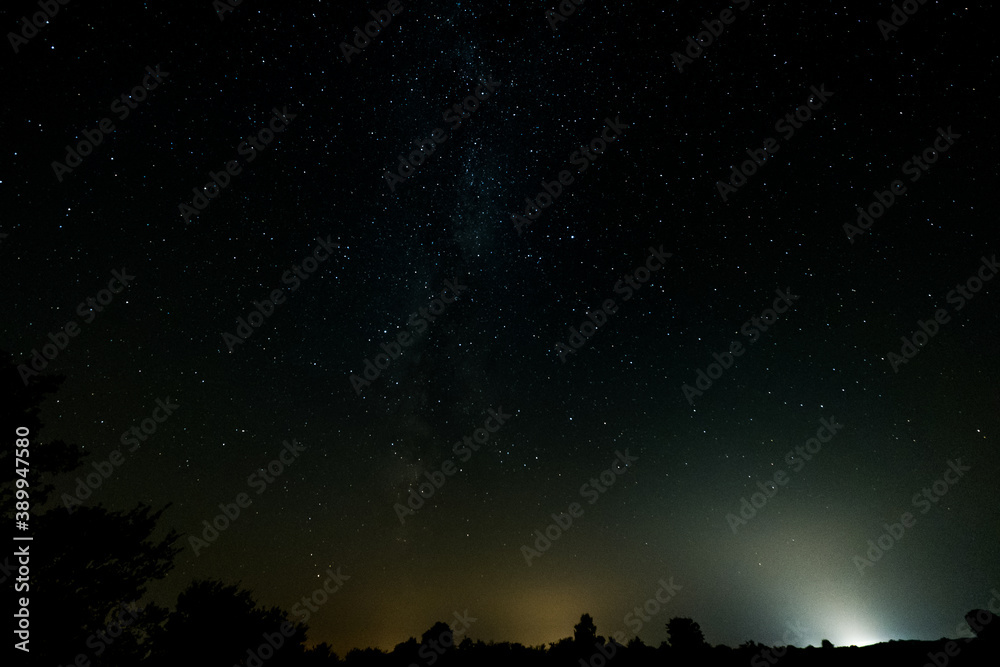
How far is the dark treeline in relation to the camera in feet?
30.2

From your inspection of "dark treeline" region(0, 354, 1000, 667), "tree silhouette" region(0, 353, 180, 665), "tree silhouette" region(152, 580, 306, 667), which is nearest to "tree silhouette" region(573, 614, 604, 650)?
"dark treeline" region(0, 354, 1000, 667)

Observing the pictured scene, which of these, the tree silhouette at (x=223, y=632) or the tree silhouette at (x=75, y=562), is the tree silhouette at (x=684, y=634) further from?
the tree silhouette at (x=75, y=562)

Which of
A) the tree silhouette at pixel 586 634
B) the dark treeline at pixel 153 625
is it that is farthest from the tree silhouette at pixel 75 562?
the tree silhouette at pixel 586 634

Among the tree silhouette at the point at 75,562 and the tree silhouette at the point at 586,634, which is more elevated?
the tree silhouette at the point at 75,562

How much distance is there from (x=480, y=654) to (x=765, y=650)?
26.6 ft

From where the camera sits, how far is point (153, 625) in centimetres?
1127

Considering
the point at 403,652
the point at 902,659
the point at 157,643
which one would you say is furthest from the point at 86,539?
the point at 902,659

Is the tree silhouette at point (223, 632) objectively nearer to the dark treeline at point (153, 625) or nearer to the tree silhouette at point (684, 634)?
the dark treeline at point (153, 625)

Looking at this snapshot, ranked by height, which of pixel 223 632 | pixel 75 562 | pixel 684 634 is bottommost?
pixel 684 634

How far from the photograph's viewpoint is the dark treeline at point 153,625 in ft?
30.2

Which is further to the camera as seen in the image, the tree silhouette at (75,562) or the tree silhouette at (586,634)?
the tree silhouette at (586,634)

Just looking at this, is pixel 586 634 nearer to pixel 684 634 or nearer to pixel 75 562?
pixel 684 634

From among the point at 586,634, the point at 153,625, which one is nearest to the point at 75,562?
the point at 153,625

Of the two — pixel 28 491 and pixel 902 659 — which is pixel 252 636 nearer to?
pixel 28 491
